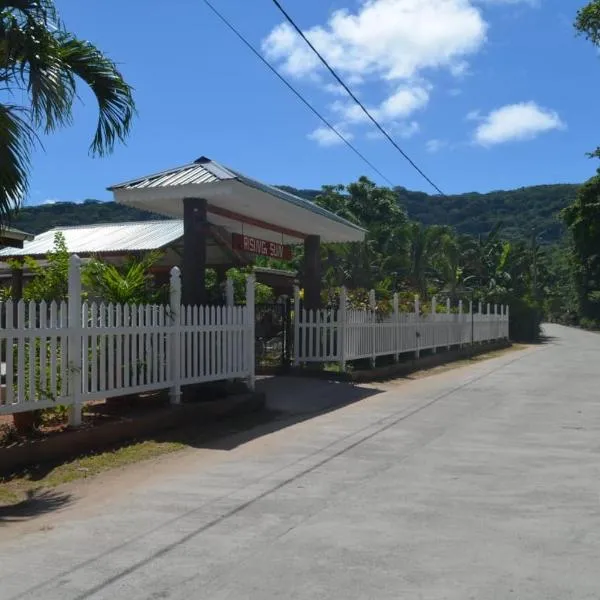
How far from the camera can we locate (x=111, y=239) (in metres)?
20.2

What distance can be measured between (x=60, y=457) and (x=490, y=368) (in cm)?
1753

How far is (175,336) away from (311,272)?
8162 millimetres

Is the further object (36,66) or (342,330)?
(342,330)

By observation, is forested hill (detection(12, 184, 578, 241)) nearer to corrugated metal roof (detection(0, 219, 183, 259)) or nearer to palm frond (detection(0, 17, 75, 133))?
corrugated metal roof (detection(0, 219, 183, 259))

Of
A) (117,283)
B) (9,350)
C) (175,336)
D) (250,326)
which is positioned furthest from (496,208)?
(9,350)

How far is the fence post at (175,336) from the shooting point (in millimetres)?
10172

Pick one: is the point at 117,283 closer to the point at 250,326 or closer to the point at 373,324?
the point at 250,326

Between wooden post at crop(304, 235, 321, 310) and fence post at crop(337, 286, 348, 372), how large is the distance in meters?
1.12

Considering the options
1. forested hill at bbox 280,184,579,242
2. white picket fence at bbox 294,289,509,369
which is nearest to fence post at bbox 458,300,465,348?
white picket fence at bbox 294,289,509,369

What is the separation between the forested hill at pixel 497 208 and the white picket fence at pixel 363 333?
59.8 meters

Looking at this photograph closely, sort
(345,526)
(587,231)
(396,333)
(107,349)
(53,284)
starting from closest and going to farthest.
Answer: (345,526) < (107,349) < (53,284) < (396,333) < (587,231)

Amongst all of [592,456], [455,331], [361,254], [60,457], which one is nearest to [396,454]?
[592,456]

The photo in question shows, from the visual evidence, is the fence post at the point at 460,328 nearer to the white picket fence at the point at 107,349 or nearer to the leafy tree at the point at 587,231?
the white picket fence at the point at 107,349

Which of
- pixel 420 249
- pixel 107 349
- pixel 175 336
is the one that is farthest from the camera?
pixel 420 249
